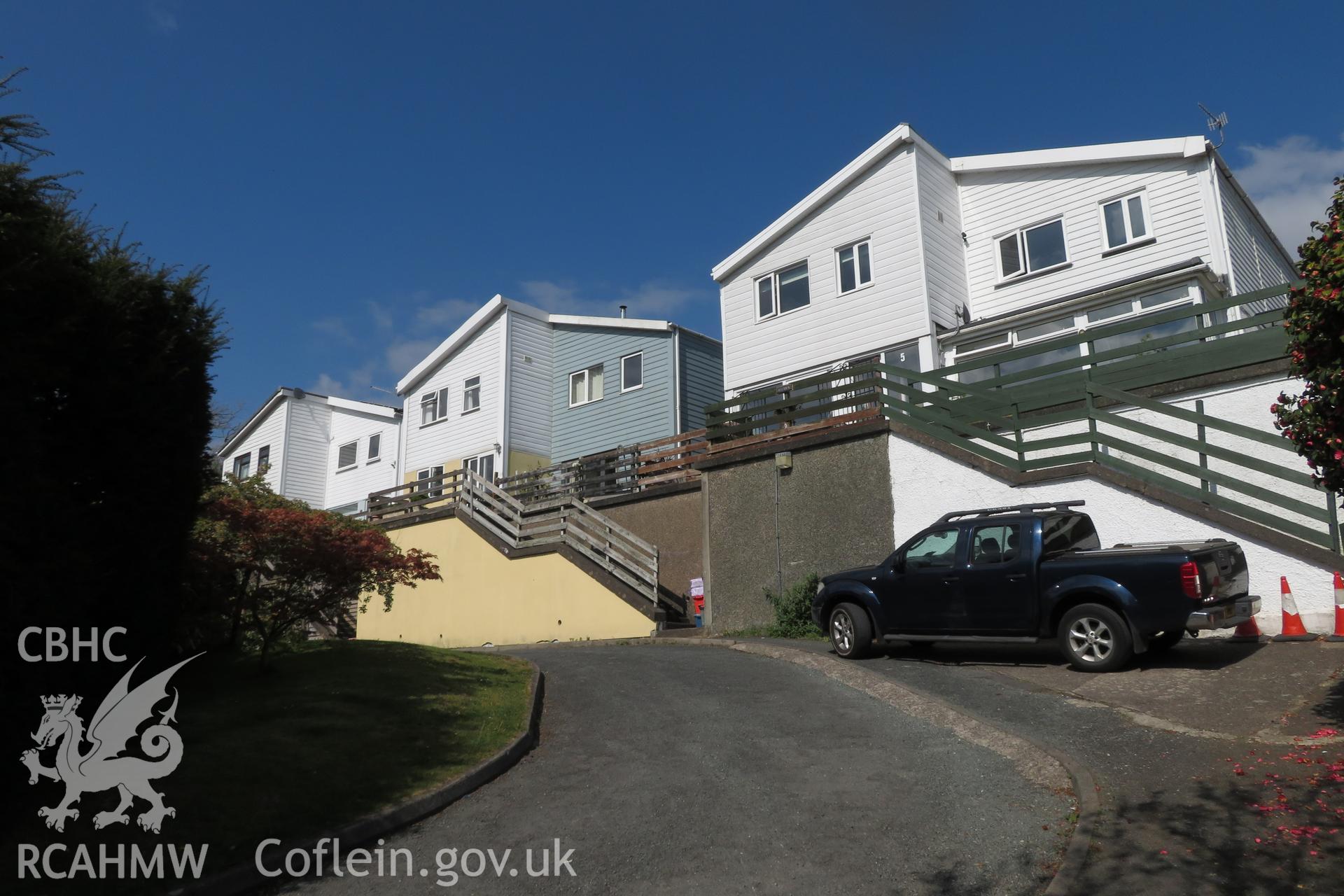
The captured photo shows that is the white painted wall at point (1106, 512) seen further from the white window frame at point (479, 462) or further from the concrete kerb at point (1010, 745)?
the white window frame at point (479, 462)

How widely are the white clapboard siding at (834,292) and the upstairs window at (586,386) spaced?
6121 mm

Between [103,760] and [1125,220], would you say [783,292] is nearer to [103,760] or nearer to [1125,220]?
[1125,220]

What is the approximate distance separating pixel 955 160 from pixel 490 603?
48.2 ft

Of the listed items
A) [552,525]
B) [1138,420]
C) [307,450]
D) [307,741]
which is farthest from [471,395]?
[307,741]

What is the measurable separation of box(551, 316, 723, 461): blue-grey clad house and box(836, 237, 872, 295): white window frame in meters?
5.84

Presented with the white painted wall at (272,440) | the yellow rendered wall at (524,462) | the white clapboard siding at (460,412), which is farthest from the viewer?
the white painted wall at (272,440)

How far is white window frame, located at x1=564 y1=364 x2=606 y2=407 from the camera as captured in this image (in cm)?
3008

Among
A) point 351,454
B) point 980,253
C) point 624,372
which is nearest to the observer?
point 980,253

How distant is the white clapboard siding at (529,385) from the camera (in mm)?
30594

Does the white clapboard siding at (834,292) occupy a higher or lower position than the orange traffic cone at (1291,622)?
higher

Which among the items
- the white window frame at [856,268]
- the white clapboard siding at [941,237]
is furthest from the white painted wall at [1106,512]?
the white window frame at [856,268]

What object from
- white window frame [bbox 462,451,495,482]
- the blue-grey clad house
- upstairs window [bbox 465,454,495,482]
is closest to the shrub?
the blue-grey clad house

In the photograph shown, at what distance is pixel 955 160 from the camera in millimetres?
22812

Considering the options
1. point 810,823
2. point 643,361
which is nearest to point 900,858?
point 810,823
